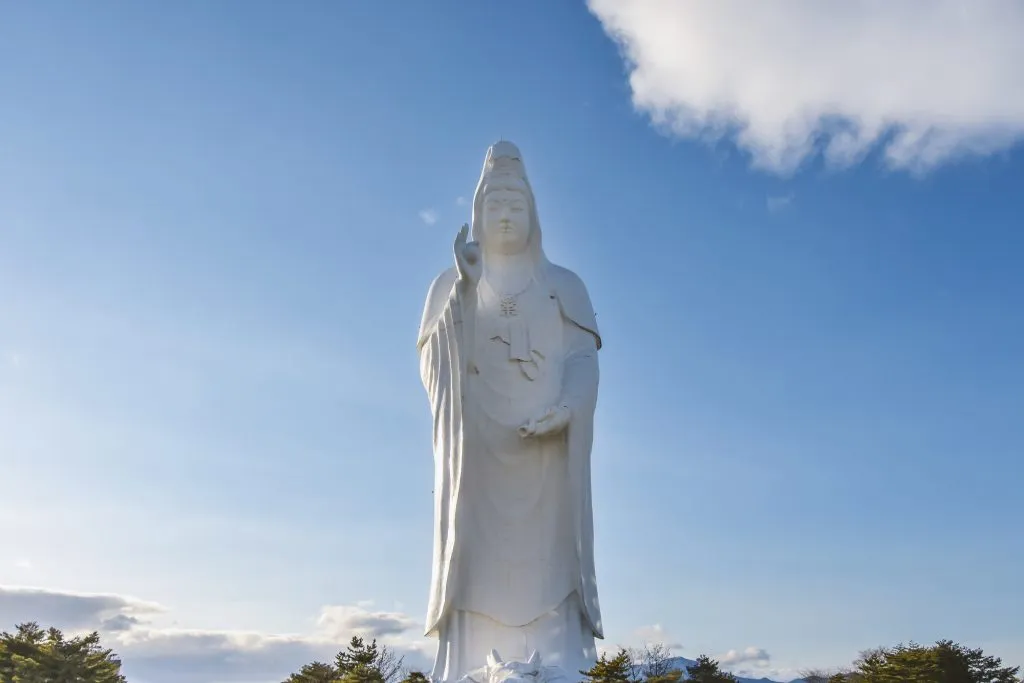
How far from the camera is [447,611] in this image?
34.0 feet

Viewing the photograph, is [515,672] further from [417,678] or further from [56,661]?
[56,661]

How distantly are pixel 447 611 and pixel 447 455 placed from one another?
1715 millimetres

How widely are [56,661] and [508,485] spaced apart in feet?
52.9

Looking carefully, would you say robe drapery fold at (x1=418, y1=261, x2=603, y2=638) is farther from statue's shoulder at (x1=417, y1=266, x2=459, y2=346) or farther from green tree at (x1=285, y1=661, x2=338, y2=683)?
green tree at (x1=285, y1=661, x2=338, y2=683)

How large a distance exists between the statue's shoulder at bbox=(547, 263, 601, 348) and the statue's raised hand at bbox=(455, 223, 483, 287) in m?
1.05

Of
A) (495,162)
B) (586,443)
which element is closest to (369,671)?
(586,443)

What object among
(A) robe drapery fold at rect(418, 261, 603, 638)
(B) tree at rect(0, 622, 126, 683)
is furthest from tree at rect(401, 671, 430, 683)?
(B) tree at rect(0, 622, 126, 683)

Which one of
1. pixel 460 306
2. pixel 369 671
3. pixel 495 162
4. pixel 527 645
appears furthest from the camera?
pixel 369 671

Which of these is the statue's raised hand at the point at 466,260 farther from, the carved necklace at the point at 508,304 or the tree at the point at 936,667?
the tree at the point at 936,667

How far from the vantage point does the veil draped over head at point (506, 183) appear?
38.2 ft

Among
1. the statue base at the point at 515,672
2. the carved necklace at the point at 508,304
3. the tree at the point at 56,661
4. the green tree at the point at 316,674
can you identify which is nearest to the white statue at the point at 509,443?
the carved necklace at the point at 508,304

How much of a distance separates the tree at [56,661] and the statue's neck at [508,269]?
1570 centimetres

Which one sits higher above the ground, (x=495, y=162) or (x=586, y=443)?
(x=495, y=162)

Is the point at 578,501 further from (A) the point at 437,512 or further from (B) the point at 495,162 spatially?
(B) the point at 495,162
